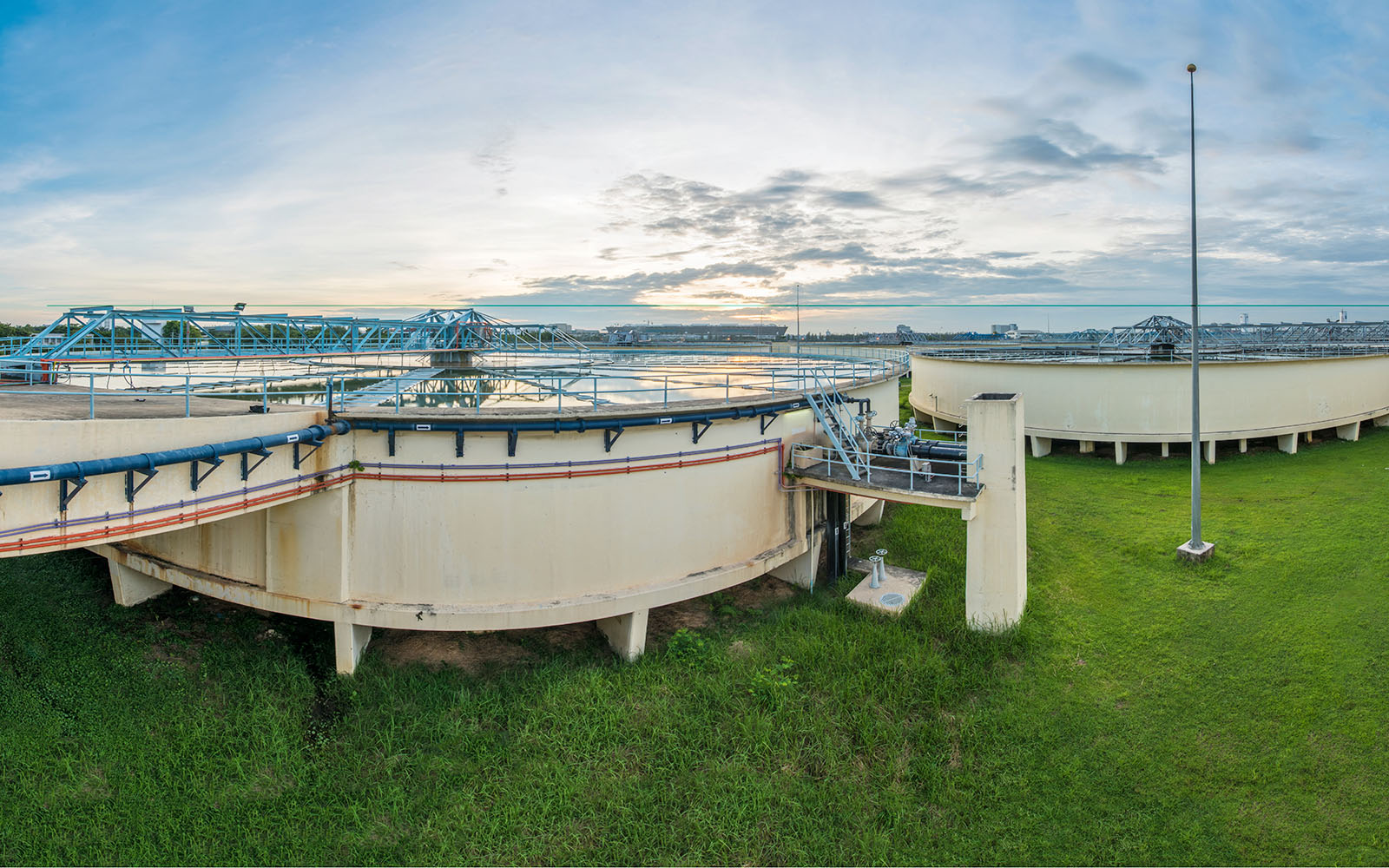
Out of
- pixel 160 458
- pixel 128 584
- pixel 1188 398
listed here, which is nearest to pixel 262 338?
pixel 128 584

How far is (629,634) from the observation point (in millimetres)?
14906

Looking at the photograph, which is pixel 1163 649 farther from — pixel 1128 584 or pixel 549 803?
pixel 549 803

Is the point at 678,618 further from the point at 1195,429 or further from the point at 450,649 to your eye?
the point at 1195,429

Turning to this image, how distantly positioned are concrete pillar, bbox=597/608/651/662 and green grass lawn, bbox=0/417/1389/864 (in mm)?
465

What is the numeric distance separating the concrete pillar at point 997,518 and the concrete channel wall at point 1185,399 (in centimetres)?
1568

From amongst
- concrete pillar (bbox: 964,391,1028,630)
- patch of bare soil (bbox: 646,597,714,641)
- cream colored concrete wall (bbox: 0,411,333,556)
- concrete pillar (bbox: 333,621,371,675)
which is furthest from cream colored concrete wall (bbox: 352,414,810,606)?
concrete pillar (bbox: 964,391,1028,630)

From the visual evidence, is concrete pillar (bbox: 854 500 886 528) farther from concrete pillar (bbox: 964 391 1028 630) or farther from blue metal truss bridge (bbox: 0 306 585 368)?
blue metal truss bridge (bbox: 0 306 585 368)

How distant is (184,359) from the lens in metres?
23.1

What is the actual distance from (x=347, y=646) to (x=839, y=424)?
11511 millimetres

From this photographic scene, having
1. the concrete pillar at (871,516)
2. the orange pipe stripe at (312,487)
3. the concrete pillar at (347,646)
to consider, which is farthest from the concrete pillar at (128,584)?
the concrete pillar at (871,516)

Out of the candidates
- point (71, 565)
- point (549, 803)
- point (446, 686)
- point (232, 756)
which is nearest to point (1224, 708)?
point (549, 803)

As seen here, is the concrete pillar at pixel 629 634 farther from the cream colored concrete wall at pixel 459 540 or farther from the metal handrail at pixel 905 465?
the metal handrail at pixel 905 465

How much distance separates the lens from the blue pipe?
31.7 feet

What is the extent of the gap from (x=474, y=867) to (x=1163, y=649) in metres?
13.0
